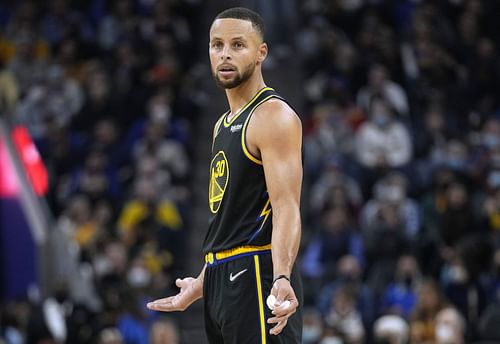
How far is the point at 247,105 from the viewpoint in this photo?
16.5 feet

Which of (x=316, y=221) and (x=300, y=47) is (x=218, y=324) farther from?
(x=300, y=47)

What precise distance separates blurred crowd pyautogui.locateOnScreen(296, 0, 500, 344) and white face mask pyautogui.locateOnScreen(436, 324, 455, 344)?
0.01m

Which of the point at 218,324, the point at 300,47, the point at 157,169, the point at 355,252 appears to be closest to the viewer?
the point at 218,324

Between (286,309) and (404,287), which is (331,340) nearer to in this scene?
(404,287)

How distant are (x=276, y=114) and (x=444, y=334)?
21.2 feet

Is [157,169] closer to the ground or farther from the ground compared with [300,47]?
closer to the ground

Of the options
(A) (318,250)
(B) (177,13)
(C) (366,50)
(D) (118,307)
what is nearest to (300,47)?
(C) (366,50)

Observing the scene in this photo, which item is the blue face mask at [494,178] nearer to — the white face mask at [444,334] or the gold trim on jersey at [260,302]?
the white face mask at [444,334]

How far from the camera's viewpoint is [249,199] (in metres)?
4.94

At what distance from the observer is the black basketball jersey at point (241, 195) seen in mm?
4902

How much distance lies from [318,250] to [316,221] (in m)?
0.78

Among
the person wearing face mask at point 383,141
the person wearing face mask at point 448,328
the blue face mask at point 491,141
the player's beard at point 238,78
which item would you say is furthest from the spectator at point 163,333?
the player's beard at point 238,78

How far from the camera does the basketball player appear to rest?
15.6 feet

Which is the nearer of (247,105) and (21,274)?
(247,105)
